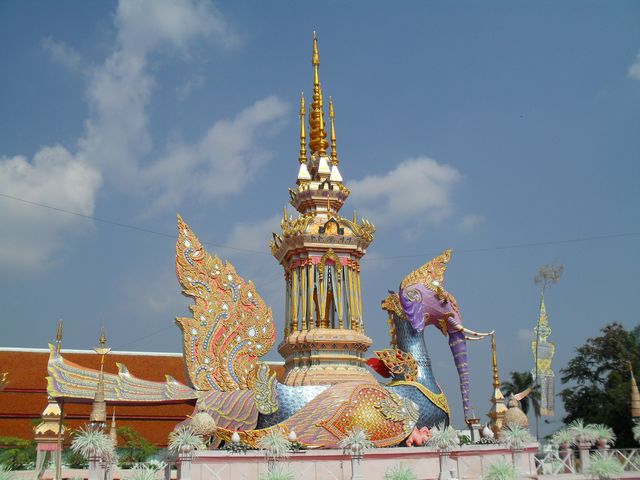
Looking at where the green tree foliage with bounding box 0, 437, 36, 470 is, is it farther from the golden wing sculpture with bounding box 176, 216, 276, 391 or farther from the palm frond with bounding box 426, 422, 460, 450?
the palm frond with bounding box 426, 422, 460, 450

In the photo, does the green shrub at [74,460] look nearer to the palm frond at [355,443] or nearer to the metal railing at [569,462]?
the palm frond at [355,443]

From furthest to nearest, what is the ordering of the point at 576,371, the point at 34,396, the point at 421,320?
the point at 576,371
the point at 34,396
the point at 421,320

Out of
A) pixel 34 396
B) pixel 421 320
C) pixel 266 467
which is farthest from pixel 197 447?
pixel 34 396

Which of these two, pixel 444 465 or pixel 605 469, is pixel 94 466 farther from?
pixel 605 469

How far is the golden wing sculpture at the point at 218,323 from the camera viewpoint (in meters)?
17.8

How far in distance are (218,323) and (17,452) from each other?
9487mm

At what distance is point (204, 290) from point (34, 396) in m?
13.1

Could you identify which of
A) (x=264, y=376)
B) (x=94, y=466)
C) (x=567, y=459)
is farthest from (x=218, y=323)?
(x=567, y=459)

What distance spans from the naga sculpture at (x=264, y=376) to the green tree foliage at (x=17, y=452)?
6629 millimetres

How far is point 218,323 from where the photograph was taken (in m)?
18.3

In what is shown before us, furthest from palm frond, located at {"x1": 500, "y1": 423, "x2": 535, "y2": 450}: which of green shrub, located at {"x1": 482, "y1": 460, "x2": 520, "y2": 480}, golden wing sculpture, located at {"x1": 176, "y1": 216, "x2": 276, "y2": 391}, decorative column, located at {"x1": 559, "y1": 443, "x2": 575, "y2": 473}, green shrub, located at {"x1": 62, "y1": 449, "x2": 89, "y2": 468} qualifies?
green shrub, located at {"x1": 62, "y1": 449, "x2": 89, "y2": 468}

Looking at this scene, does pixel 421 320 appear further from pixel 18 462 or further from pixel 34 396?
pixel 34 396

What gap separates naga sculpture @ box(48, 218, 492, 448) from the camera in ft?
54.0

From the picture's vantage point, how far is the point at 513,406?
1794 cm
